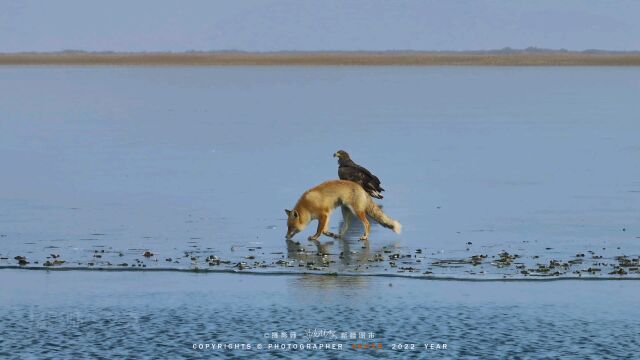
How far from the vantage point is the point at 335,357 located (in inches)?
566

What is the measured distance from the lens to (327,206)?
22266 mm

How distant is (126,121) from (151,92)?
111ft

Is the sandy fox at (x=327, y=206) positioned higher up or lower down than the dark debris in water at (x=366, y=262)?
higher up

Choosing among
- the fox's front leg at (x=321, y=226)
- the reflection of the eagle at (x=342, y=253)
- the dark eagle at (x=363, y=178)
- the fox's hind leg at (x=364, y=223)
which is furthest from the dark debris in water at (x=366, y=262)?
the dark eagle at (x=363, y=178)

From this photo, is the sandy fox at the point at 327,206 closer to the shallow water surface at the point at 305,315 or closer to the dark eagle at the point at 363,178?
the shallow water surface at the point at 305,315

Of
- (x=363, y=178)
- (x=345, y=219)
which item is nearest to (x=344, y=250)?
(x=345, y=219)

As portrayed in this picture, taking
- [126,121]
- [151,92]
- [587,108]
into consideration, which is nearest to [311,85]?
[151,92]

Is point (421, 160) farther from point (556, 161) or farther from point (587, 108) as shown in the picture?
point (587, 108)

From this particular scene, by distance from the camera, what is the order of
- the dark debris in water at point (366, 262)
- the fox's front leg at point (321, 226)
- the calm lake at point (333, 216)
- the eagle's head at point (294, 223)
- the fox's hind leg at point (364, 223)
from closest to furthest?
A: the calm lake at point (333, 216), the dark debris in water at point (366, 262), the eagle's head at point (294, 223), the fox's front leg at point (321, 226), the fox's hind leg at point (364, 223)

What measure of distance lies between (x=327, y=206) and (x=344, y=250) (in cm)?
119

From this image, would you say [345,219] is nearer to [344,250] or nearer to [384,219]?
[384,219]

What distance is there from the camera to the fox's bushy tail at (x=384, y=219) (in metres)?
22.7

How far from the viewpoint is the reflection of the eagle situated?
785 inches

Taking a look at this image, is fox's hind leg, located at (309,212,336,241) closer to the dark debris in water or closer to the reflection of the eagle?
the reflection of the eagle
